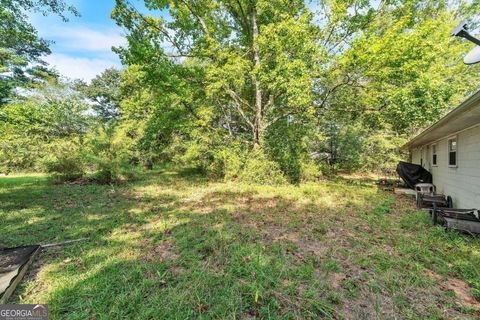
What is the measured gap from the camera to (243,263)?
315 cm

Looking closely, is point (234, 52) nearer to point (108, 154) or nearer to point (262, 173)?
point (262, 173)

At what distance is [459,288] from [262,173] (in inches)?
294

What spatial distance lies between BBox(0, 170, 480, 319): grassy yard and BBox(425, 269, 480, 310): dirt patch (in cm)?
1

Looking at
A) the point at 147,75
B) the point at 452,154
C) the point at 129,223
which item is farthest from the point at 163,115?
the point at 452,154

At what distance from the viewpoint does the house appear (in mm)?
4277

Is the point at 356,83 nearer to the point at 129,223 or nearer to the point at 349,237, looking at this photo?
the point at 349,237

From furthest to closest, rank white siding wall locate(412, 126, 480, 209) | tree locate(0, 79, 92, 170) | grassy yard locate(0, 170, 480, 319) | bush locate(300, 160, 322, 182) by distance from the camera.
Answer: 1. bush locate(300, 160, 322, 182)
2. tree locate(0, 79, 92, 170)
3. white siding wall locate(412, 126, 480, 209)
4. grassy yard locate(0, 170, 480, 319)

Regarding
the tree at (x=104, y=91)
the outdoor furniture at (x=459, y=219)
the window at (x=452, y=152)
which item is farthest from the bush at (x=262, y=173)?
the tree at (x=104, y=91)

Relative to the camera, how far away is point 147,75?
9.33 m

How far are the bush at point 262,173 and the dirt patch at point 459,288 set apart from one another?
697cm

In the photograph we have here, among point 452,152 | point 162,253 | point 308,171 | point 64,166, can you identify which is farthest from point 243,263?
point 64,166

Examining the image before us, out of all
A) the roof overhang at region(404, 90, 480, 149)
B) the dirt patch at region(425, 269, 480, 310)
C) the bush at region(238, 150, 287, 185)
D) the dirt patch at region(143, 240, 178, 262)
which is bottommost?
the dirt patch at region(143, 240, 178, 262)

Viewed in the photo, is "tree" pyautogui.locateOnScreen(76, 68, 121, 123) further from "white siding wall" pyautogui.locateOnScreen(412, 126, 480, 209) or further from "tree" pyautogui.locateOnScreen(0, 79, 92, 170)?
"white siding wall" pyautogui.locateOnScreen(412, 126, 480, 209)

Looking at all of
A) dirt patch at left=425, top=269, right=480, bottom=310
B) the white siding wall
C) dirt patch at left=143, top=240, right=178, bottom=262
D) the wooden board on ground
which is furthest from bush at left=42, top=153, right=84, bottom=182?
the white siding wall
